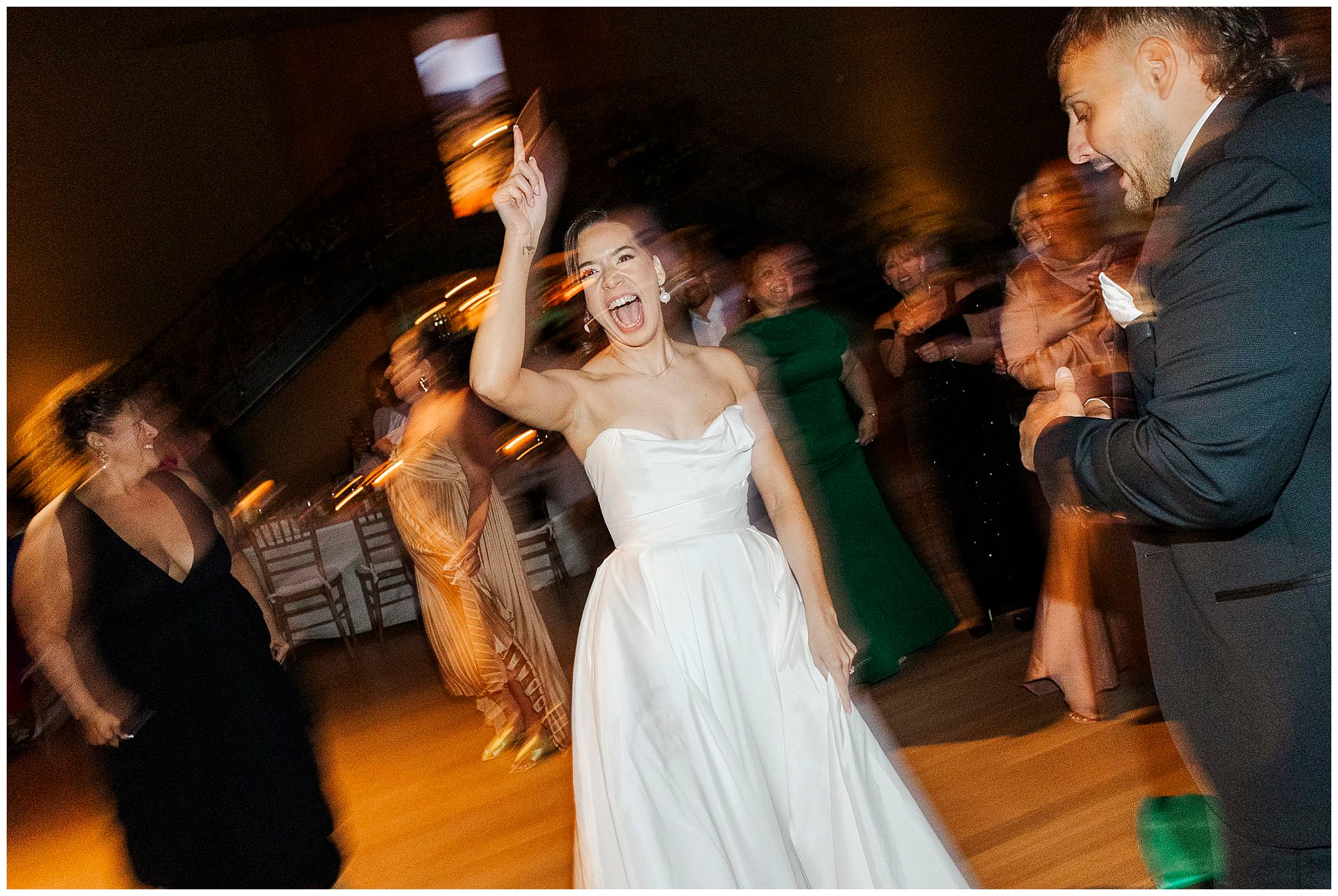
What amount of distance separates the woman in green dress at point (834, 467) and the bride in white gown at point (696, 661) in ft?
5.55

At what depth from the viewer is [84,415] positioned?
2375 millimetres

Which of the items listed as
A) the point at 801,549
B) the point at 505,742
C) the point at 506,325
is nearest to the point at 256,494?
the point at 505,742

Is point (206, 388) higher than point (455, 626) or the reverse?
higher

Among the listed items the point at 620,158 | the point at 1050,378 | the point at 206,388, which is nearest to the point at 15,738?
the point at 206,388

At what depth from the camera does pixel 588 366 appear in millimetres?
1914

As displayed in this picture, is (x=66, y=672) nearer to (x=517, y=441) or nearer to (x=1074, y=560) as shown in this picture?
(x=517, y=441)

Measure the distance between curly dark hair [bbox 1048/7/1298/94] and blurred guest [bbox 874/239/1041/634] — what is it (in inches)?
92.6

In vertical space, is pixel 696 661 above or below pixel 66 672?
below

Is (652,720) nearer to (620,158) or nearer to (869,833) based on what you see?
(869,833)

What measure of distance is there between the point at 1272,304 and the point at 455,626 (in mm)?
3104

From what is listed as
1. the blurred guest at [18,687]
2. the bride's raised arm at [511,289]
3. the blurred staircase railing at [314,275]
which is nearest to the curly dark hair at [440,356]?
the bride's raised arm at [511,289]

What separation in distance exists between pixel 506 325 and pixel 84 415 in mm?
1392

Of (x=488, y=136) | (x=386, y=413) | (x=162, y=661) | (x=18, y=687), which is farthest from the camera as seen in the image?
(x=18, y=687)

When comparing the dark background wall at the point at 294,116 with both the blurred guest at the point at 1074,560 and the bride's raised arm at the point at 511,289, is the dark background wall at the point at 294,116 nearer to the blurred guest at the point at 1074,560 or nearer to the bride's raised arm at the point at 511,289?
the blurred guest at the point at 1074,560
